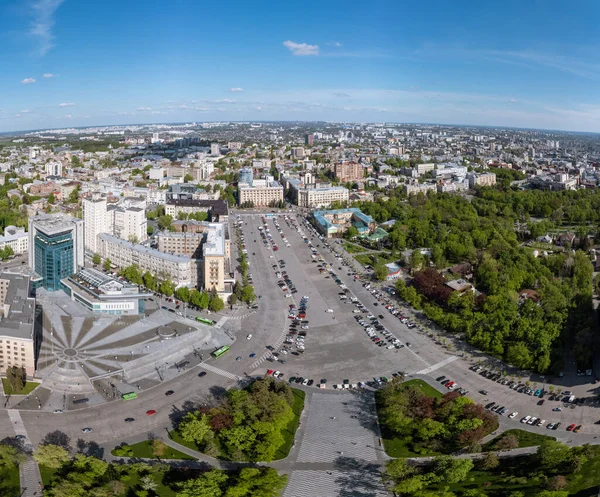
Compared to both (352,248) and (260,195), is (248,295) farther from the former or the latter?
(260,195)

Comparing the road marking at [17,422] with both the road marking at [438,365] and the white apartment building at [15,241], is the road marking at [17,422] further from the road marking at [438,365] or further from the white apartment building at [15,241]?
the white apartment building at [15,241]

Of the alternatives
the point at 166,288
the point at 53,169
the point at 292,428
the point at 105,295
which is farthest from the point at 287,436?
the point at 53,169

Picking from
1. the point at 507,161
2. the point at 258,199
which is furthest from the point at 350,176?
the point at 507,161

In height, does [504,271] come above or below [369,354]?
above

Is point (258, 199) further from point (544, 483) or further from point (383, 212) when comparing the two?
point (544, 483)

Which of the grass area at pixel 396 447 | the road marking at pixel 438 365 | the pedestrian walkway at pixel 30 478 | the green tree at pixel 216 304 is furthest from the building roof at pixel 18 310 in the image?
the road marking at pixel 438 365

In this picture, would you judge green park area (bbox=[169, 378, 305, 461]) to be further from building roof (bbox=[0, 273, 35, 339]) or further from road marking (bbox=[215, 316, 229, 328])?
building roof (bbox=[0, 273, 35, 339])
